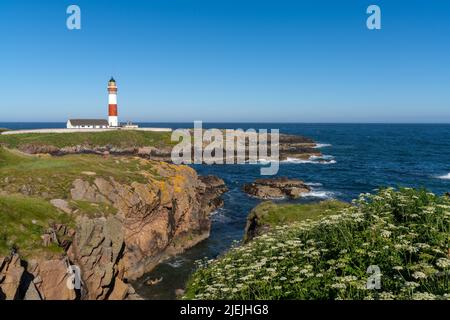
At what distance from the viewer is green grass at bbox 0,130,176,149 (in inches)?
3615

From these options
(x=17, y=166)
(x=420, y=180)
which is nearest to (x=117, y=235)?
(x=17, y=166)

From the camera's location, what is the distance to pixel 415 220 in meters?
13.0

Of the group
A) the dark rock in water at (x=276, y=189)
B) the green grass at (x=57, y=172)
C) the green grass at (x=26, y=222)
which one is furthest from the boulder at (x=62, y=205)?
the dark rock in water at (x=276, y=189)

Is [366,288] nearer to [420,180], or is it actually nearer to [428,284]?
[428,284]

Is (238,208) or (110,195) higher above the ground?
(110,195)

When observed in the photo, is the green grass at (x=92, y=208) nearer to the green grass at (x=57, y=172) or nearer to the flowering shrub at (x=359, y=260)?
the green grass at (x=57, y=172)

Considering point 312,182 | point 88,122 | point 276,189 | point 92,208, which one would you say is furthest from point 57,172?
point 88,122

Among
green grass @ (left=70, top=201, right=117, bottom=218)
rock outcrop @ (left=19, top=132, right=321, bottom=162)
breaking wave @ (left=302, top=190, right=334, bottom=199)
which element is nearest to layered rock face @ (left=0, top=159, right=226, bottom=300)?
green grass @ (left=70, top=201, right=117, bottom=218)

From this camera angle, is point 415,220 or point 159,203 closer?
point 415,220

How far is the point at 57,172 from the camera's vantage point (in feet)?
92.6

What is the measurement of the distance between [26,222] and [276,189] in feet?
145

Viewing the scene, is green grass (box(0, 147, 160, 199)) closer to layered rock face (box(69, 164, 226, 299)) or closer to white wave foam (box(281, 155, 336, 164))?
layered rock face (box(69, 164, 226, 299))

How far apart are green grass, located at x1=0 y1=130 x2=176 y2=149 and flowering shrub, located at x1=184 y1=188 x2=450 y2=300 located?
3604 inches
